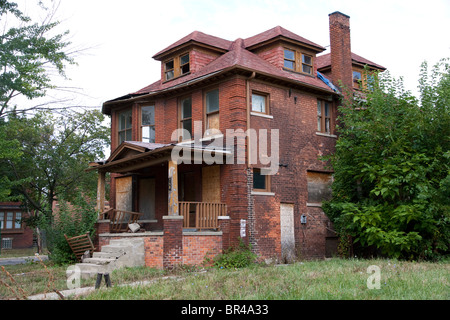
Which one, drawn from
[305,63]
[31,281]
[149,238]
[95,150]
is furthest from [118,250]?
[95,150]

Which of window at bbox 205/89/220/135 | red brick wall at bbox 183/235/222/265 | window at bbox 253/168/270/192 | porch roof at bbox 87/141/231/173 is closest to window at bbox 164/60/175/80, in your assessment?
window at bbox 205/89/220/135

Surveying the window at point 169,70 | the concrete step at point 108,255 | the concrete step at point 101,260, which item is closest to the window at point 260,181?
the concrete step at point 108,255

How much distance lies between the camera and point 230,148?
16.3 metres

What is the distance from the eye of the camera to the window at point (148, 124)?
19.9 m

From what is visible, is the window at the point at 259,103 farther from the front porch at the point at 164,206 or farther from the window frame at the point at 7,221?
the window frame at the point at 7,221

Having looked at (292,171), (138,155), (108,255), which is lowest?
(108,255)

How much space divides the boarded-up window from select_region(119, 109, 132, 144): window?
8160 mm

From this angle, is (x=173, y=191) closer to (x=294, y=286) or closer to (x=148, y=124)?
(x=148, y=124)

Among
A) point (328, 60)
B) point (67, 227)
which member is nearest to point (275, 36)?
point (328, 60)

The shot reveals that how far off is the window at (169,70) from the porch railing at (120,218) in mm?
6369

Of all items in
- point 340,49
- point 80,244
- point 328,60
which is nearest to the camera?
point 80,244

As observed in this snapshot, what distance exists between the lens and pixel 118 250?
1488 cm

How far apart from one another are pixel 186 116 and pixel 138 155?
11.6ft
